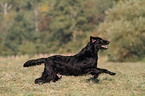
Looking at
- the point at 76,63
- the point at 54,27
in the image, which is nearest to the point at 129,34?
the point at 76,63

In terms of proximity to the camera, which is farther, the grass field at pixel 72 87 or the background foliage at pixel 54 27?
the background foliage at pixel 54 27

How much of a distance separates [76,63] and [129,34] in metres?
25.7

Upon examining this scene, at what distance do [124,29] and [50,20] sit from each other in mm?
38913

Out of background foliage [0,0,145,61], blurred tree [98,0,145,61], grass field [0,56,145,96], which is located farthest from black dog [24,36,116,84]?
background foliage [0,0,145,61]

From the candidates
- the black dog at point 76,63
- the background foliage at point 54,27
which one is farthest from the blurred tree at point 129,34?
the black dog at point 76,63

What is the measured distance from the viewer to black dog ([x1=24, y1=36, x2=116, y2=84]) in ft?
30.3

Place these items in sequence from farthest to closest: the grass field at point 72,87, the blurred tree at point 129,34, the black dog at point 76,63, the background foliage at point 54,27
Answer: the background foliage at point 54,27 < the blurred tree at point 129,34 < the black dog at point 76,63 < the grass field at point 72,87

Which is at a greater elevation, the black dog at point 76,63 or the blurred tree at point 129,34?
the blurred tree at point 129,34

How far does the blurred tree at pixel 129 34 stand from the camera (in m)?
33.5

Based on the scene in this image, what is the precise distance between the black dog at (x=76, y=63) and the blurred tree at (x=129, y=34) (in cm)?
2493

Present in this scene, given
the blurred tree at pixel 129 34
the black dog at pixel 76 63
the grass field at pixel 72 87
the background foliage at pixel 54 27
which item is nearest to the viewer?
the grass field at pixel 72 87

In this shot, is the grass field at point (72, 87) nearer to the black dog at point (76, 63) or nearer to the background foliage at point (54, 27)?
the black dog at point (76, 63)

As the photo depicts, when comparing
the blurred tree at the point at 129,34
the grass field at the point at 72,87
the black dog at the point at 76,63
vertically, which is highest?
the blurred tree at the point at 129,34

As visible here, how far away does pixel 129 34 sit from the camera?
33.8m
